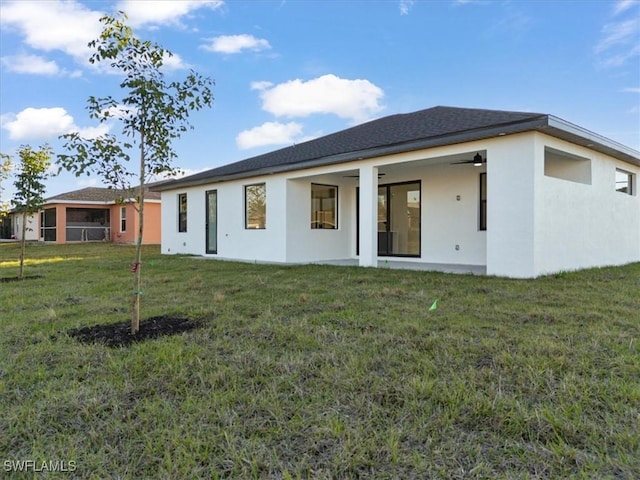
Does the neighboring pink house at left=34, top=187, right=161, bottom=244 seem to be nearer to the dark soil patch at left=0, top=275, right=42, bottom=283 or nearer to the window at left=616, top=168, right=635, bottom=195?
the dark soil patch at left=0, top=275, right=42, bottom=283

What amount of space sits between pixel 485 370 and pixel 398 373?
62 cm

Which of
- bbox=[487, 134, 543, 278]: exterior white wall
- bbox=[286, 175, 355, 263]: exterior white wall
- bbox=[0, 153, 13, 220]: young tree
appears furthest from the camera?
bbox=[286, 175, 355, 263]: exterior white wall

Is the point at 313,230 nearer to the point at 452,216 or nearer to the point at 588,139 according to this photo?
the point at 452,216

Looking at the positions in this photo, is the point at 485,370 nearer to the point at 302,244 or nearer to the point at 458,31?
the point at 302,244

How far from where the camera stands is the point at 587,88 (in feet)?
39.0

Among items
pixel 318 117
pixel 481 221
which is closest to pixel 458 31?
pixel 481 221

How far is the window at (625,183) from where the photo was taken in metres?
10.8

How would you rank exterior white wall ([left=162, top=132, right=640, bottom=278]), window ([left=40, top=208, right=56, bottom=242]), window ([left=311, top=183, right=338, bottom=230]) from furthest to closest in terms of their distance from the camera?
1. window ([left=40, top=208, right=56, bottom=242])
2. window ([left=311, top=183, right=338, bottom=230])
3. exterior white wall ([left=162, top=132, right=640, bottom=278])

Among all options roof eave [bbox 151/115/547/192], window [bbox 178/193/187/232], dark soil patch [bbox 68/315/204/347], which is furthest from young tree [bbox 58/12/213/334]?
window [bbox 178/193/187/232]

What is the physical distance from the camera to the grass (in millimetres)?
1907

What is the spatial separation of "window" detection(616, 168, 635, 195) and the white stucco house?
0.14 ft

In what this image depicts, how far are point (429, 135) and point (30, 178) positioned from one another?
7.90m

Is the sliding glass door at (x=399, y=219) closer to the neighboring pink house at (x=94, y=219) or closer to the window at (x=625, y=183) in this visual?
the window at (x=625, y=183)

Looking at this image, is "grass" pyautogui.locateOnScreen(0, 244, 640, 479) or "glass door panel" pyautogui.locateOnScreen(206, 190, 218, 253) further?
"glass door panel" pyautogui.locateOnScreen(206, 190, 218, 253)
